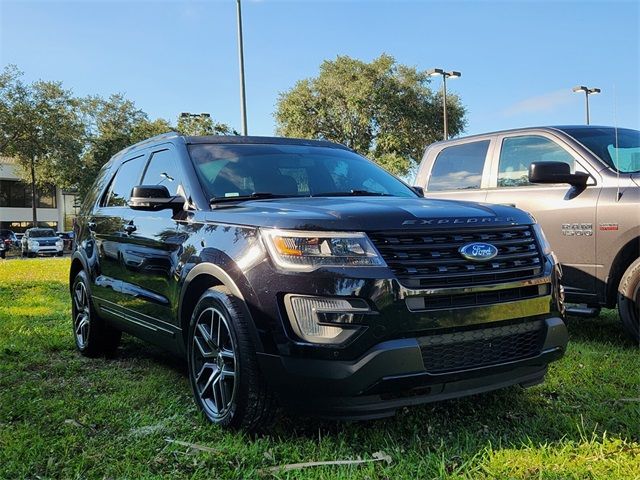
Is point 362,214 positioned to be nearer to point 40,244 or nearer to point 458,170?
point 458,170

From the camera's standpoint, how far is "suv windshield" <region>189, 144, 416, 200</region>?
150 inches

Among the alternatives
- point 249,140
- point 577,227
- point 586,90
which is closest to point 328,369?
point 249,140

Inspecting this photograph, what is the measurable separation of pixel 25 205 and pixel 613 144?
53854 mm

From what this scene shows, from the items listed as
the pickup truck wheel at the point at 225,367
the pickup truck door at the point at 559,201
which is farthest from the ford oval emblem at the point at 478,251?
the pickup truck door at the point at 559,201

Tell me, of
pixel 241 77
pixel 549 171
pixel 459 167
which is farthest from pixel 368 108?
pixel 549 171

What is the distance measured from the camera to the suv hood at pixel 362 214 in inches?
110

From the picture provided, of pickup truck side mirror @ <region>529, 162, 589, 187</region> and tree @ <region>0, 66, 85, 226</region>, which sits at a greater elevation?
tree @ <region>0, 66, 85, 226</region>

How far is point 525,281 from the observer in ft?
10.00

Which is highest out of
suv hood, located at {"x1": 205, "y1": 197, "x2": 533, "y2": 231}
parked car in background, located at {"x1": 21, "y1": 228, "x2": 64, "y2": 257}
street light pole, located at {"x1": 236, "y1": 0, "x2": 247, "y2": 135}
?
street light pole, located at {"x1": 236, "y1": 0, "x2": 247, "y2": 135}

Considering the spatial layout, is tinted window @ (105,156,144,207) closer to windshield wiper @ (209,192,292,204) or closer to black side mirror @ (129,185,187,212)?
black side mirror @ (129,185,187,212)

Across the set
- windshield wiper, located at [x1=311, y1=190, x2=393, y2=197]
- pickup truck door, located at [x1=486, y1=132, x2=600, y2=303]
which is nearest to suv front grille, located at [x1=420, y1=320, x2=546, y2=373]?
windshield wiper, located at [x1=311, y1=190, x2=393, y2=197]

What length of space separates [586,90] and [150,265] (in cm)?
2237

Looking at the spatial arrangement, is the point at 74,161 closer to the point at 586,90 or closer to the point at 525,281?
the point at 586,90

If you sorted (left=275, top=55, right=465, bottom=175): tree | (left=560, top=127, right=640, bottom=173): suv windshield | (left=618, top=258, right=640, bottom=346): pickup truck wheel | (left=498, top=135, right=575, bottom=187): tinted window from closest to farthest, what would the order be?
1. (left=618, top=258, right=640, bottom=346): pickup truck wheel
2. (left=560, top=127, right=640, bottom=173): suv windshield
3. (left=498, top=135, right=575, bottom=187): tinted window
4. (left=275, top=55, right=465, bottom=175): tree
